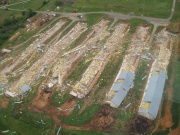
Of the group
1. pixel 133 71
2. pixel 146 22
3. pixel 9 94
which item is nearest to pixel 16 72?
pixel 9 94

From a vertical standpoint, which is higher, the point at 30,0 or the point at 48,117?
the point at 30,0

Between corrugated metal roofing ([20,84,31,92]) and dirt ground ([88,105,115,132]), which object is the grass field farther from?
dirt ground ([88,105,115,132])

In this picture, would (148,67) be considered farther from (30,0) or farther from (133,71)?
(30,0)

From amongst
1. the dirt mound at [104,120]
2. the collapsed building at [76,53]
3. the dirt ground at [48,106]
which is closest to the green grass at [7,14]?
the collapsed building at [76,53]

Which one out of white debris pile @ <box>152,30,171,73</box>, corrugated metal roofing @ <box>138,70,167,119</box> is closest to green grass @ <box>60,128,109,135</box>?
corrugated metal roofing @ <box>138,70,167,119</box>

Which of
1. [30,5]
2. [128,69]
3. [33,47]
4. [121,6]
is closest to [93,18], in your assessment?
[121,6]
